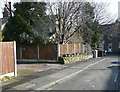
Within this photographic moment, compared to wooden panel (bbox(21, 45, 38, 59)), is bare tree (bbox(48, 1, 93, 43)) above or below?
above

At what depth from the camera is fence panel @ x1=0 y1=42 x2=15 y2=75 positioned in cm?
820

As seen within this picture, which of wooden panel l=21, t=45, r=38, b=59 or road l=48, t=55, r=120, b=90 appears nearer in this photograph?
road l=48, t=55, r=120, b=90

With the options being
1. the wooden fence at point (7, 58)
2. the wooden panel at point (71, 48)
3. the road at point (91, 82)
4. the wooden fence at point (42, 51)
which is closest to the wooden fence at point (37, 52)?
the wooden fence at point (42, 51)

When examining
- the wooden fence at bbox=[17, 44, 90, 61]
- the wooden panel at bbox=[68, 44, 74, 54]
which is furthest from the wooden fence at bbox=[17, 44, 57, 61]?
the wooden panel at bbox=[68, 44, 74, 54]

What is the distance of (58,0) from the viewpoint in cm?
1711

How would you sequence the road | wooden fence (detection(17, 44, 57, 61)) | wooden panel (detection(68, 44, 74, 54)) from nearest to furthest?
the road → wooden fence (detection(17, 44, 57, 61)) → wooden panel (detection(68, 44, 74, 54))

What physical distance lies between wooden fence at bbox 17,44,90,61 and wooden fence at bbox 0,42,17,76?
744 cm

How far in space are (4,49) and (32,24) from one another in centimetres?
1008

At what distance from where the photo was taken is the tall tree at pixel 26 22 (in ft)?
56.2

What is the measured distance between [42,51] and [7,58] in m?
8.25

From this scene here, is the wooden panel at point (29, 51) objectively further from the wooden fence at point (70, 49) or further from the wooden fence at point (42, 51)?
the wooden fence at point (70, 49)

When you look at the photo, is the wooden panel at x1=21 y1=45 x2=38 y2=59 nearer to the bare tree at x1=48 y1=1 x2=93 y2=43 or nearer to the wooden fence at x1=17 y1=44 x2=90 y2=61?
the wooden fence at x1=17 y1=44 x2=90 y2=61

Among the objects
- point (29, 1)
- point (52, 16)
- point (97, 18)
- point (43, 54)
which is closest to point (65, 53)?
point (43, 54)

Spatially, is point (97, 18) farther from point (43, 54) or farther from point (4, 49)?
point (4, 49)
